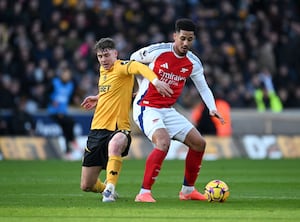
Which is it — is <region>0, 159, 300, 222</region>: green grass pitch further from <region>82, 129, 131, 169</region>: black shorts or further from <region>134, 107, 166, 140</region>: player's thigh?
<region>134, 107, 166, 140</region>: player's thigh

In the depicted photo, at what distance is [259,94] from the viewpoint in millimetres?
27406

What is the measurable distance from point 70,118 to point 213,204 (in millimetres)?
12104

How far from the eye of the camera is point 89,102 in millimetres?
12469

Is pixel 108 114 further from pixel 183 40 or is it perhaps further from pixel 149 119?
pixel 183 40

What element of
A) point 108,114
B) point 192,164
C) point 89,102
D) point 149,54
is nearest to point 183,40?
point 149,54

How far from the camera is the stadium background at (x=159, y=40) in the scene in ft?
78.5

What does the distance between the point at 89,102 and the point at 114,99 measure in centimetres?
36

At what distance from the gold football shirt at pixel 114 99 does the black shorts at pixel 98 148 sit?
8cm

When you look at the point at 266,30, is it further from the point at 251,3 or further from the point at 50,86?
the point at 50,86

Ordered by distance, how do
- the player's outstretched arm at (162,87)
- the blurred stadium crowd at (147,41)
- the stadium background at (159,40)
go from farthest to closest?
the blurred stadium crowd at (147,41) < the stadium background at (159,40) < the player's outstretched arm at (162,87)

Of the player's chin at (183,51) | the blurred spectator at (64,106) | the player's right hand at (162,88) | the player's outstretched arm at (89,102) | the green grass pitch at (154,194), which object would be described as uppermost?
the player's chin at (183,51)

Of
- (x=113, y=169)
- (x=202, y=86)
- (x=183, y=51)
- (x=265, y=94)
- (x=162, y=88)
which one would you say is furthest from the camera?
(x=265, y=94)

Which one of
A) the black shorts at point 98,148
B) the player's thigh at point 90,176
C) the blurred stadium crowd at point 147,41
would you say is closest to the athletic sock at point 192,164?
the black shorts at point 98,148

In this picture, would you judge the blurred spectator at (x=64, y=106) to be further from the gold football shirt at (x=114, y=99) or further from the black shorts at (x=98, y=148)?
the gold football shirt at (x=114, y=99)
